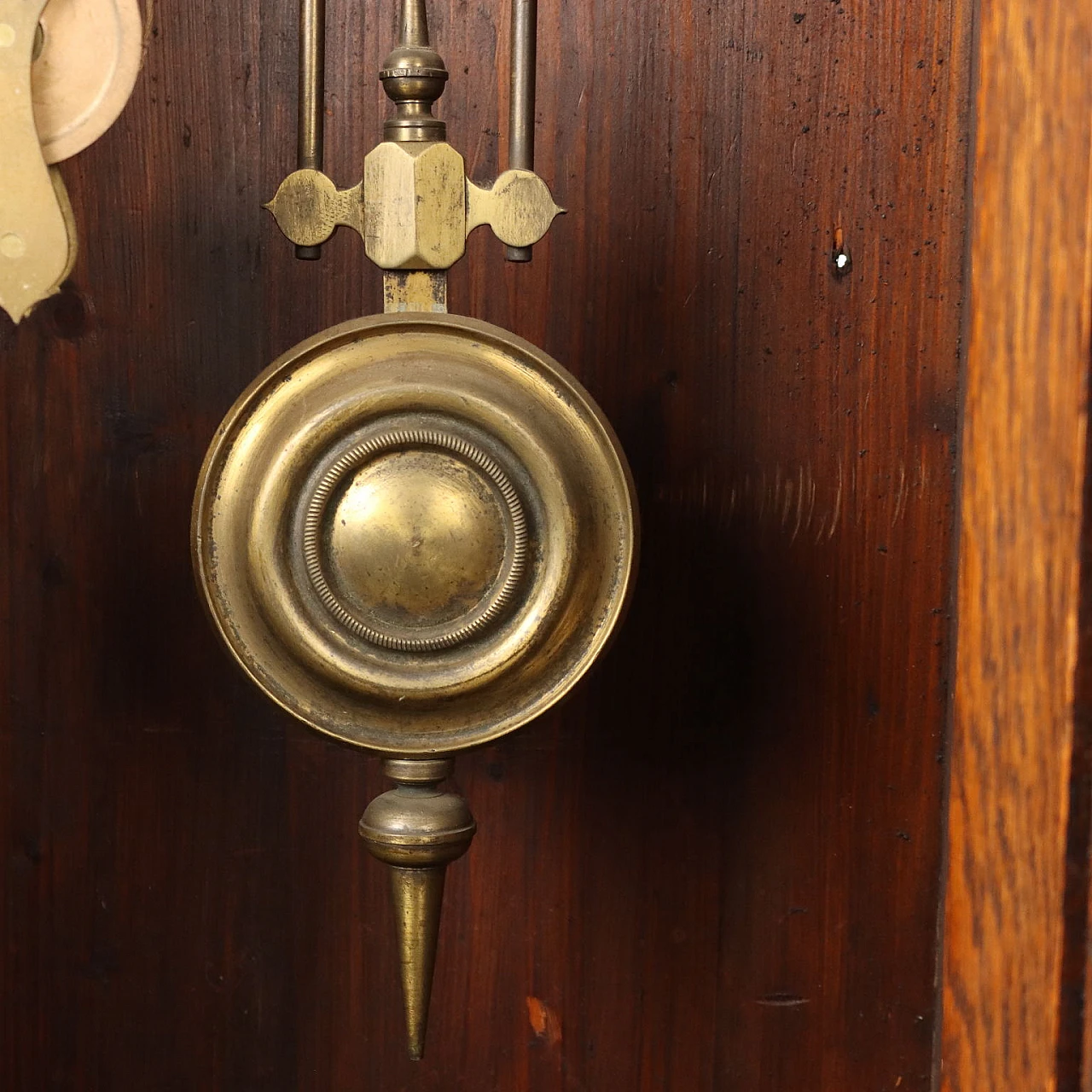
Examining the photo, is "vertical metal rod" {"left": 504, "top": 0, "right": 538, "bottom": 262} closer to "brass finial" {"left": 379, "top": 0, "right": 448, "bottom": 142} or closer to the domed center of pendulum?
"brass finial" {"left": 379, "top": 0, "right": 448, "bottom": 142}

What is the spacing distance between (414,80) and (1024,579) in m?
0.36

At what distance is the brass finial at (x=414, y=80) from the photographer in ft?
2.36

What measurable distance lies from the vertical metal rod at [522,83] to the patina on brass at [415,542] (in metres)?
0.09

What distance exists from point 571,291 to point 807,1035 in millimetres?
439

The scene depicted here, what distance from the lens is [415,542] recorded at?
676 mm

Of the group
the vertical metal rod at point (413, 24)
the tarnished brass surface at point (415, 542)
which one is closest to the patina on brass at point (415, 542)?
the tarnished brass surface at point (415, 542)

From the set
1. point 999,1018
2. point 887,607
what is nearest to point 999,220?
point 887,607

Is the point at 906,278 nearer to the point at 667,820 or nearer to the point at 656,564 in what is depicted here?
the point at 656,564

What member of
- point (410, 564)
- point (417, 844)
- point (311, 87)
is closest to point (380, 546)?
point (410, 564)

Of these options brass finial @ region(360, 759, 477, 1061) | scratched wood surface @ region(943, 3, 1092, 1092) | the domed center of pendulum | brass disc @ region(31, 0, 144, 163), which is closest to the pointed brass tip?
brass finial @ region(360, 759, 477, 1061)

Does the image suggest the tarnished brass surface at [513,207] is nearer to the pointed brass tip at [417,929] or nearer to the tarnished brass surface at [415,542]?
the tarnished brass surface at [415,542]

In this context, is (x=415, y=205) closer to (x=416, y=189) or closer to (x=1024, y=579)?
(x=416, y=189)

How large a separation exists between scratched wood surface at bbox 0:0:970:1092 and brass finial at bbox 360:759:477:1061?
0.46 ft

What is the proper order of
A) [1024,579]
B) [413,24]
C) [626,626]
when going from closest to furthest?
[1024,579] → [413,24] → [626,626]
